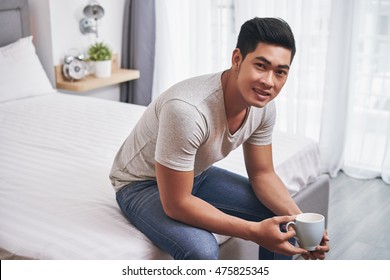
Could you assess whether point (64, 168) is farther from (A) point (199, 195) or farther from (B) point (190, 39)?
(B) point (190, 39)

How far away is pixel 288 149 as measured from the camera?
8.05 ft

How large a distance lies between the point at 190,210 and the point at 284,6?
216 centimetres

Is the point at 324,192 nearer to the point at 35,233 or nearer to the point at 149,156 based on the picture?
the point at 149,156

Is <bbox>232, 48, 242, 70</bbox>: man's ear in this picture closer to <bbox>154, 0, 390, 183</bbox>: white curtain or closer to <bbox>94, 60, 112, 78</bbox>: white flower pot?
<bbox>154, 0, 390, 183</bbox>: white curtain

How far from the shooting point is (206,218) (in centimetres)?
161

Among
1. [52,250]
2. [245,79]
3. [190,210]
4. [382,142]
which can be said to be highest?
[245,79]

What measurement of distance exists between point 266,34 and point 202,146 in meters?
0.36

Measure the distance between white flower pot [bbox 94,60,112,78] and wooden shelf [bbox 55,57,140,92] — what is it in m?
0.04

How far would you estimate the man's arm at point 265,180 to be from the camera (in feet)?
6.04

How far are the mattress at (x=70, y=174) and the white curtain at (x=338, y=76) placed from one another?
905mm

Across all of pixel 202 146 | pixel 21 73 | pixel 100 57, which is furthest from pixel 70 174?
pixel 100 57

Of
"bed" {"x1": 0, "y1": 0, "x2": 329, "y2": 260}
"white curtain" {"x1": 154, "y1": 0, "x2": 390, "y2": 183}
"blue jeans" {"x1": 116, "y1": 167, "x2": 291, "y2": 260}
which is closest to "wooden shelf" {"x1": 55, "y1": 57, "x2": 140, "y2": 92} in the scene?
"bed" {"x1": 0, "y1": 0, "x2": 329, "y2": 260}

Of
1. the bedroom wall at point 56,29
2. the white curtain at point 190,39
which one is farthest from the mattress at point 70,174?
the white curtain at point 190,39
